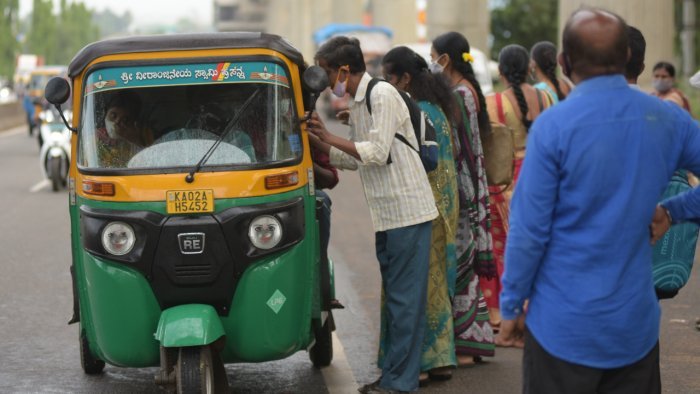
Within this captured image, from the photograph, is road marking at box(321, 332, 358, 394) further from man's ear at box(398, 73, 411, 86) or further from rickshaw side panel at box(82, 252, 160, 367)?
man's ear at box(398, 73, 411, 86)

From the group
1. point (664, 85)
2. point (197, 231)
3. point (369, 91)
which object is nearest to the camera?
point (197, 231)

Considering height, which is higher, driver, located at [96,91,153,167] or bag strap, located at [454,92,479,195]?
driver, located at [96,91,153,167]

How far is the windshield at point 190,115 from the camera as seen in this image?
245 inches

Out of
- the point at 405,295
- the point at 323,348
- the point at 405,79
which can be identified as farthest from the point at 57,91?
the point at 323,348

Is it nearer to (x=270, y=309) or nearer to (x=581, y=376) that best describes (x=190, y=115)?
(x=270, y=309)

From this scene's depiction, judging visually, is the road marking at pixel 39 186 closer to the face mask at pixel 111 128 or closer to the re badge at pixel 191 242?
the face mask at pixel 111 128

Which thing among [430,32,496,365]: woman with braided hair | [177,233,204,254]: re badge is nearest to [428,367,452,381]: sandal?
[430,32,496,365]: woman with braided hair

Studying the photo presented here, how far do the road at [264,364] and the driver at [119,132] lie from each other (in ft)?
4.37

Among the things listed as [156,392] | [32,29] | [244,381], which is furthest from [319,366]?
[32,29]

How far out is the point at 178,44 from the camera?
20.5 feet

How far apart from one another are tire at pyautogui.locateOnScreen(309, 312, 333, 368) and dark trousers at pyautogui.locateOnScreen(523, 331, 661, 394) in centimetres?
317

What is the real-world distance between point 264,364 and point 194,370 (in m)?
1.86

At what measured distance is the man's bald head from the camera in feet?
13.1

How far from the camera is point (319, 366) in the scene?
7.54 metres
